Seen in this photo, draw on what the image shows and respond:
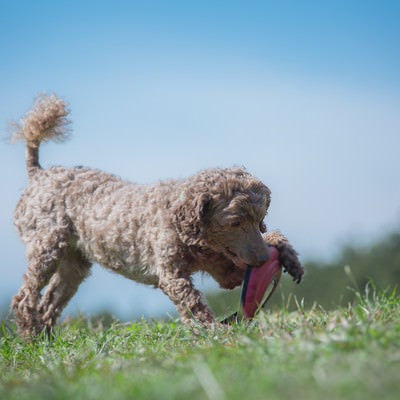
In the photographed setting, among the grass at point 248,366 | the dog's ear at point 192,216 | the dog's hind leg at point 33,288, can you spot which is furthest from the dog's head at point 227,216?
the dog's hind leg at point 33,288

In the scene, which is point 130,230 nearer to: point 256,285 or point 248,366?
point 256,285

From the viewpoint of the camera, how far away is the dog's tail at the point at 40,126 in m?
7.64

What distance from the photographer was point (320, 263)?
22984 millimetres

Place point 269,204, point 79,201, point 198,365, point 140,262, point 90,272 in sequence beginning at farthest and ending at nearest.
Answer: point 90,272, point 79,201, point 140,262, point 269,204, point 198,365

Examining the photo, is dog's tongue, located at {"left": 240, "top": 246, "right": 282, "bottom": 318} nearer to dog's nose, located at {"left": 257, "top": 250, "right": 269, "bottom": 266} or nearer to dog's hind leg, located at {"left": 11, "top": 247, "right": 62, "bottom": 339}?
dog's nose, located at {"left": 257, "top": 250, "right": 269, "bottom": 266}

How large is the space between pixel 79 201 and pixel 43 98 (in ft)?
5.02

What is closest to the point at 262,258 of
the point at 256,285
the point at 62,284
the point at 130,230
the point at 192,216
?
the point at 256,285

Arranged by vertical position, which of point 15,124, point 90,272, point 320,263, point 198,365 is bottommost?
point 320,263

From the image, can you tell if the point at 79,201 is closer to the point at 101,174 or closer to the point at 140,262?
the point at 101,174

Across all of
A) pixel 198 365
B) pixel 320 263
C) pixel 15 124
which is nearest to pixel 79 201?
pixel 15 124

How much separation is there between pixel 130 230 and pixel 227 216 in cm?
130

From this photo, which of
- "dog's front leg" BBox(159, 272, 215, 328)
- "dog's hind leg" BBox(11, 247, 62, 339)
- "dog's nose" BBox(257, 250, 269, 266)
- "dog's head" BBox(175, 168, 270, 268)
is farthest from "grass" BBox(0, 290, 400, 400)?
"dog's hind leg" BBox(11, 247, 62, 339)

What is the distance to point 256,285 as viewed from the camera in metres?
5.41

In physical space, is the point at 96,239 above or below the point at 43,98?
below
